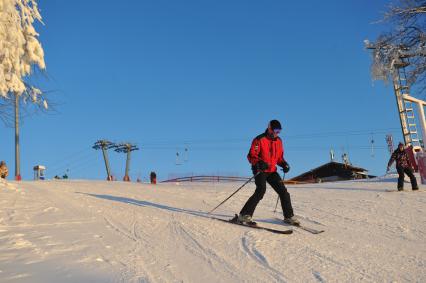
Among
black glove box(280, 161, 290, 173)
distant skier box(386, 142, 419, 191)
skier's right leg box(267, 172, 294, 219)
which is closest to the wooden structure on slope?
distant skier box(386, 142, 419, 191)

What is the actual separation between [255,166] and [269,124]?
0.77 meters

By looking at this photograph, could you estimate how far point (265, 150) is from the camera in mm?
7359

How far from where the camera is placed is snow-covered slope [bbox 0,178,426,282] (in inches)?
169

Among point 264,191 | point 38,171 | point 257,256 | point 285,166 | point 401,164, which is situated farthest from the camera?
point 38,171

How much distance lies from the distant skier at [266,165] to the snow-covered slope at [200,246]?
42 centimetres

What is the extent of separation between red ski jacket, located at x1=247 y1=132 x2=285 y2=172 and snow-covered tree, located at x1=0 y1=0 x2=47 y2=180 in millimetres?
4379

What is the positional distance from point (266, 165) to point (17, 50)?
5324 millimetres

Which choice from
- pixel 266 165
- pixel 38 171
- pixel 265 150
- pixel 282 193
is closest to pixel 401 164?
pixel 282 193

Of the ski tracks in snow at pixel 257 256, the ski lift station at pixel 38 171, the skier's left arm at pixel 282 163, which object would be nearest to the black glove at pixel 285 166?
the skier's left arm at pixel 282 163

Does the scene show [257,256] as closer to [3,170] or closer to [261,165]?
[261,165]

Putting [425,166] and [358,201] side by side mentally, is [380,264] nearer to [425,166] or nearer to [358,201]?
[358,201]

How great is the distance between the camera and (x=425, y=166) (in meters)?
15.5

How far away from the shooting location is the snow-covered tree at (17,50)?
26.4 feet

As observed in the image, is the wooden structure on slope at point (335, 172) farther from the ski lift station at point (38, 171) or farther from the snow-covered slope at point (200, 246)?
the snow-covered slope at point (200, 246)
